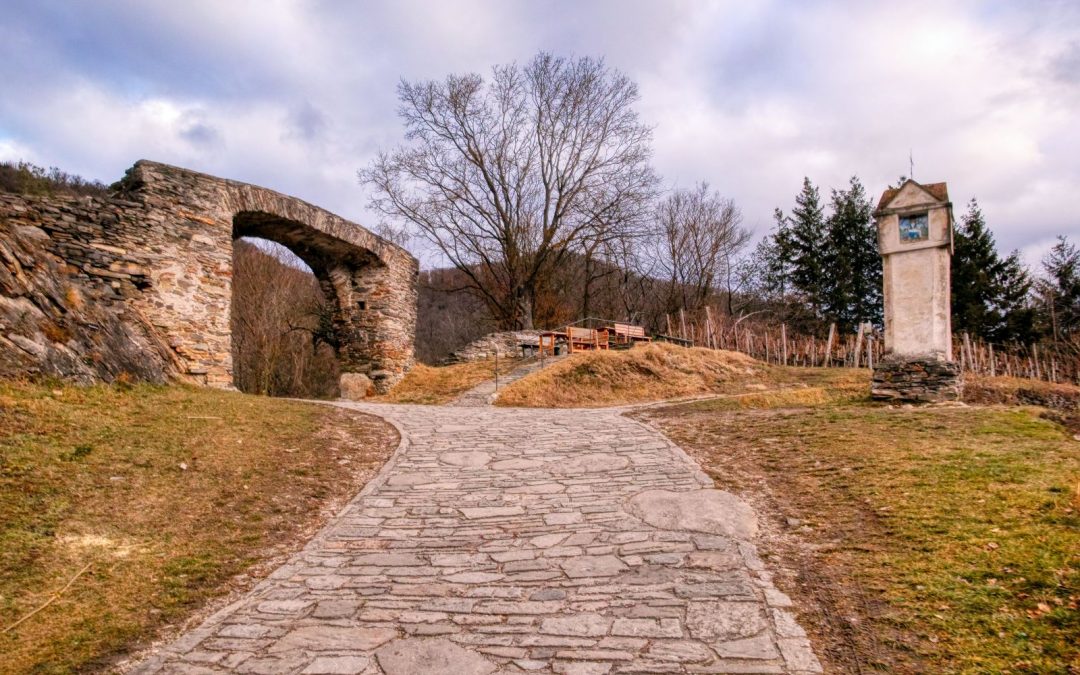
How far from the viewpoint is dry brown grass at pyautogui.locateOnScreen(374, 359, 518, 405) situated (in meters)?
14.4

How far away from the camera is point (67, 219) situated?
10375mm

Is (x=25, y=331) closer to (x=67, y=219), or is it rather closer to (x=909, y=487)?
(x=67, y=219)

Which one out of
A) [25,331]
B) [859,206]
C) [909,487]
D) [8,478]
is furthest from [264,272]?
[859,206]

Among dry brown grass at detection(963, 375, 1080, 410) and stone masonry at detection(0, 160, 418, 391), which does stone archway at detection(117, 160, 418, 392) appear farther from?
dry brown grass at detection(963, 375, 1080, 410)

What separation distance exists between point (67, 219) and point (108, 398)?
4.85 metres

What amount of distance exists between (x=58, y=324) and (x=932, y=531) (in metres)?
9.47

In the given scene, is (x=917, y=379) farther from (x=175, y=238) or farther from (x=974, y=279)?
(x=974, y=279)

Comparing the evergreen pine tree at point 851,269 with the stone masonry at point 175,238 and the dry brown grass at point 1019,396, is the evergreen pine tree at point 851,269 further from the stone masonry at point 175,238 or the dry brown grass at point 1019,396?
the stone masonry at point 175,238

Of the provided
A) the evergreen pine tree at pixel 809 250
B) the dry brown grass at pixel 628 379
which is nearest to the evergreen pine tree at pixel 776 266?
the evergreen pine tree at pixel 809 250

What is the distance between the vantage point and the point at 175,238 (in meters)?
11.5

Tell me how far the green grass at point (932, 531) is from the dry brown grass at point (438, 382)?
7621 mm

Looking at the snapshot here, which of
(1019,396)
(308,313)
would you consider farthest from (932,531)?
(308,313)

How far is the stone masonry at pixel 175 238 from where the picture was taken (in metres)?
10.4

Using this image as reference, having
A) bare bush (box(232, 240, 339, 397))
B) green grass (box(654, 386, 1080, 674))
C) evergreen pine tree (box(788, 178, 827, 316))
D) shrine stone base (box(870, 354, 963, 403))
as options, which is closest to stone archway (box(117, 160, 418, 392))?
bare bush (box(232, 240, 339, 397))
